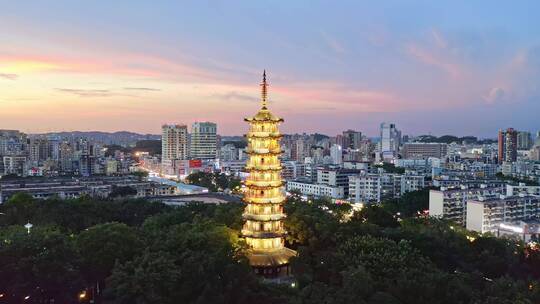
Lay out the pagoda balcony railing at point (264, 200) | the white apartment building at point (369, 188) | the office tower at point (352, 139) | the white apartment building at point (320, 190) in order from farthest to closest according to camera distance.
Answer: the office tower at point (352, 139) < the white apartment building at point (320, 190) < the white apartment building at point (369, 188) < the pagoda balcony railing at point (264, 200)

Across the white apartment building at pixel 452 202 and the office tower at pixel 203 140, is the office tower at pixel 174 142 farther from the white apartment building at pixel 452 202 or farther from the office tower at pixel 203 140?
the white apartment building at pixel 452 202

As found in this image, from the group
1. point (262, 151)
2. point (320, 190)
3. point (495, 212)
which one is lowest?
point (320, 190)

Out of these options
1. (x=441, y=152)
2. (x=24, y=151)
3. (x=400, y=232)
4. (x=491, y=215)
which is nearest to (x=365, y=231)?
(x=400, y=232)

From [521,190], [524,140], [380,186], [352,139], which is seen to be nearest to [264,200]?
[521,190]

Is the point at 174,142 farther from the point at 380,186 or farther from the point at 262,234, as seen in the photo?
the point at 262,234

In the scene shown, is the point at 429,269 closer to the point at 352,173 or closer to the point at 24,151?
the point at 352,173

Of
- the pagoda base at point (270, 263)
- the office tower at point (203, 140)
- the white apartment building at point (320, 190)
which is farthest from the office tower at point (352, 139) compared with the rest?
the pagoda base at point (270, 263)
